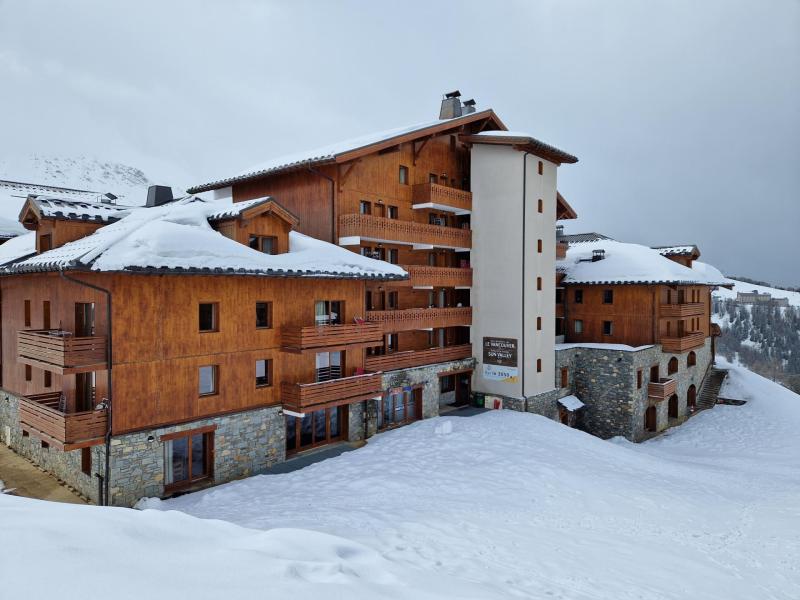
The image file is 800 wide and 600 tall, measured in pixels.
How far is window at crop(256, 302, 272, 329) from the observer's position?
18859 millimetres

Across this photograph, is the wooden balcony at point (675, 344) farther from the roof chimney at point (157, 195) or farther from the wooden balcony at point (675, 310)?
the roof chimney at point (157, 195)

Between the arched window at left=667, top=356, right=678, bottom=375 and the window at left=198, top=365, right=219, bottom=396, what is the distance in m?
32.6

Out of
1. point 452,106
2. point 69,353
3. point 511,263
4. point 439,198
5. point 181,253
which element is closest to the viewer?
point 69,353

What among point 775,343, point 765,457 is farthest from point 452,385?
point 775,343

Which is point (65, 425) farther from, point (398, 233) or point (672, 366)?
point (672, 366)

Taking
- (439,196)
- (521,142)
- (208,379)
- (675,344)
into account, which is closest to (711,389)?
(675,344)

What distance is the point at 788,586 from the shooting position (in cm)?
1206

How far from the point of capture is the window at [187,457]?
53.4ft

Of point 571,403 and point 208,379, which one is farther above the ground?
point 208,379

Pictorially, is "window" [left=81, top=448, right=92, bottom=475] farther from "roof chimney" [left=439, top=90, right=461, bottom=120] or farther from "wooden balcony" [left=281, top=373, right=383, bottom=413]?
"roof chimney" [left=439, top=90, right=461, bottom=120]

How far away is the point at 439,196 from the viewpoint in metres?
27.3

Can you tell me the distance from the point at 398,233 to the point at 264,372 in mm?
10130

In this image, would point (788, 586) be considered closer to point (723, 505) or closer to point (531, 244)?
point (723, 505)

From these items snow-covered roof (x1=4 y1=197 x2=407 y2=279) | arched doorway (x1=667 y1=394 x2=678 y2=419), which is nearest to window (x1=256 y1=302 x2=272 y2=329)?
snow-covered roof (x1=4 y1=197 x2=407 y2=279)
